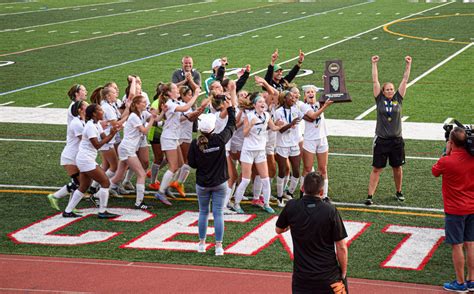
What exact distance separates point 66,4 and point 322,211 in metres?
50.8

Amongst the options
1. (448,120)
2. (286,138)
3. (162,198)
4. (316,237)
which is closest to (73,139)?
(162,198)

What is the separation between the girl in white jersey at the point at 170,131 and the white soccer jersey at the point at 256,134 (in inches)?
46.6

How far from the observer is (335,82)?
1591 centimetres

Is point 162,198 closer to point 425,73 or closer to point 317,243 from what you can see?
point 317,243

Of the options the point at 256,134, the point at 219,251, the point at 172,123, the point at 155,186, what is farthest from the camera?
the point at 155,186

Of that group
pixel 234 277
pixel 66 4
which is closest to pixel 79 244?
pixel 234 277

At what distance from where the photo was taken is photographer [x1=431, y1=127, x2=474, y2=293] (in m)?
11.6

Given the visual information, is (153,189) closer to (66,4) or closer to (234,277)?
(234,277)

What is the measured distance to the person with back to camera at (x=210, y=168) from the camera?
12.8 meters

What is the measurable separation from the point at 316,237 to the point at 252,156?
5771 millimetres

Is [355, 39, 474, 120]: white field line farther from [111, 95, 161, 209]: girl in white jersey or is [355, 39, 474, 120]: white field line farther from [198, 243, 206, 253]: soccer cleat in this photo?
[198, 243, 206, 253]: soccer cleat

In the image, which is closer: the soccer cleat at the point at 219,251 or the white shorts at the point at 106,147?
the soccer cleat at the point at 219,251

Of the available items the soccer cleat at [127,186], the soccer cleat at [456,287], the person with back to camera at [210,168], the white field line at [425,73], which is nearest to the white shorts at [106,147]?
the soccer cleat at [127,186]

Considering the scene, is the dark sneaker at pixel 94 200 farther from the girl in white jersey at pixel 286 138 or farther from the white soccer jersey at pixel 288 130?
the white soccer jersey at pixel 288 130
